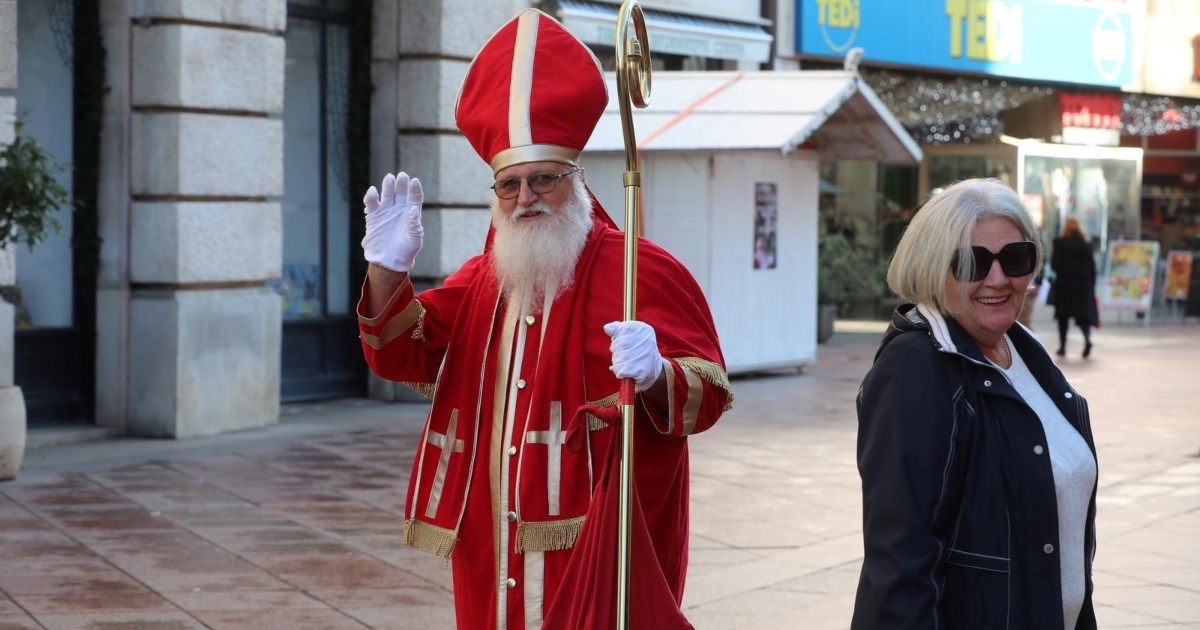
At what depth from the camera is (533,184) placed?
12.0 ft

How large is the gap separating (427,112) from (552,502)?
9.66 meters

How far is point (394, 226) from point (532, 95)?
0.42 meters

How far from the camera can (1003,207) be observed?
317 centimetres

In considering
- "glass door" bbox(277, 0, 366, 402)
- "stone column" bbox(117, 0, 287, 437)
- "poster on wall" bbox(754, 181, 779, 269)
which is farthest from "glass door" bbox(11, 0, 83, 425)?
"poster on wall" bbox(754, 181, 779, 269)

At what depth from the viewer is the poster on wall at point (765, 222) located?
598 inches

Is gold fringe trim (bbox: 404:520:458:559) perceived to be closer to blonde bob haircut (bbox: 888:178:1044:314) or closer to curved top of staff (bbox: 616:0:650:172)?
curved top of staff (bbox: 616:0:650:172)

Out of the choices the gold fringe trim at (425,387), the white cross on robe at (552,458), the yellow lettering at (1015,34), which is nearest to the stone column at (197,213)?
the gold fringe trim at (425,387)

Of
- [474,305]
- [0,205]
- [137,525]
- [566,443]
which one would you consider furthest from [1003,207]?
[0,205]

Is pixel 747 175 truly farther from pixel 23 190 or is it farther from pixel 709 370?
pixel 709 370

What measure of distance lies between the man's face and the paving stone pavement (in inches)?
112

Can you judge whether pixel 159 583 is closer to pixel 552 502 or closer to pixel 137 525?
pixel 137 525

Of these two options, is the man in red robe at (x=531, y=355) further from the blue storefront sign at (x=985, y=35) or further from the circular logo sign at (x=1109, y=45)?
the circular logo sign at (x=1109, y=45)

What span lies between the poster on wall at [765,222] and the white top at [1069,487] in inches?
472

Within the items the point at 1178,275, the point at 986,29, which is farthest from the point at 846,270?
the point at 1178,275
